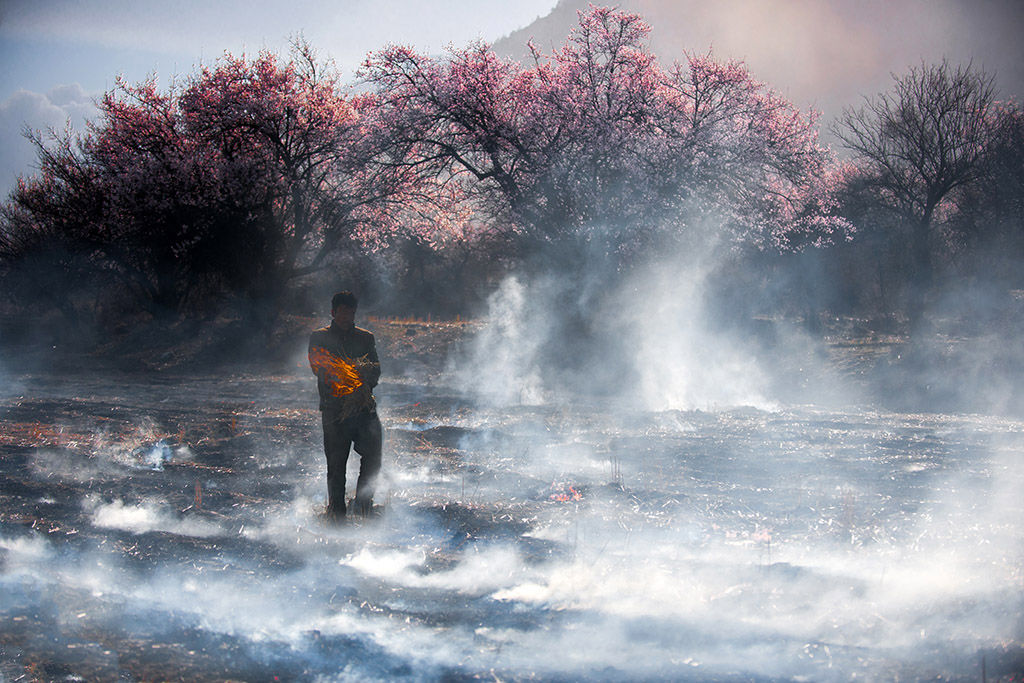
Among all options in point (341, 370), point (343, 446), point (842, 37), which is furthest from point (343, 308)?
point (842, 37)

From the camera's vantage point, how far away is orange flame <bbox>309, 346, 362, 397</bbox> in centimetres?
532

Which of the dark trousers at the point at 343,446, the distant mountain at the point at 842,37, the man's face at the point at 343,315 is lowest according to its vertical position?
the dark trousers at the point at 343,446

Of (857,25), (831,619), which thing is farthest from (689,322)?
(857,25)

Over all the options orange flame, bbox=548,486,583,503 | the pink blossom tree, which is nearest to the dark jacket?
orange flame, bbox=548,486,583,503

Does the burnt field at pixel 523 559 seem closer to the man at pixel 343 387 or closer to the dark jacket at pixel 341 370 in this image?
the man at pixel 343 387

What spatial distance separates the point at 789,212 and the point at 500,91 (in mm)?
8368

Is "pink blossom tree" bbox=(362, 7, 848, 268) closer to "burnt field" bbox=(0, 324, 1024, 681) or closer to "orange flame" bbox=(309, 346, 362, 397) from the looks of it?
"burnt field" bbox=(0, 324, 1024, 681)

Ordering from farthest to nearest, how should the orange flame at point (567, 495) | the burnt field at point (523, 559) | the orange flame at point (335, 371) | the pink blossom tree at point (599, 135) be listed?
the pink blossom tree at point (599, 135) < the orange flame at point (567, 495) < the orange flame at point (335, 371) < the burnt field at point (523, 559)

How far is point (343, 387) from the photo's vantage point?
17.5 ft

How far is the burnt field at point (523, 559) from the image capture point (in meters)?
3.59

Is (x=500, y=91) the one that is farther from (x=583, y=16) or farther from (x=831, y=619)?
(x=831, y=619)

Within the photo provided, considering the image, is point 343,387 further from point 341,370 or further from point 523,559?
point 523,559

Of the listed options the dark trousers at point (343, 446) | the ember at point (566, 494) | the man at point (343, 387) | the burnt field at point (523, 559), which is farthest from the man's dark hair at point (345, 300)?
the ember at point (566, 494)

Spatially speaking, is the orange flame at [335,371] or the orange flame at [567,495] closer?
the orange flame at [335,371]
